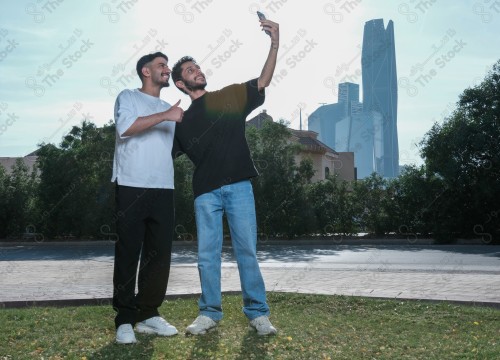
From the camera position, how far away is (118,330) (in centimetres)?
429

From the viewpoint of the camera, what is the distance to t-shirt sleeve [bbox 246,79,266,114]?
4.65 metres

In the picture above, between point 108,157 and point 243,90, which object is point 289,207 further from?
point 243,90

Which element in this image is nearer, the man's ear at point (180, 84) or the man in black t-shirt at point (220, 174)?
the man in black t-shirt at point (220, 174)

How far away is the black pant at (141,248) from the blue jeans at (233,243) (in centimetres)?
27

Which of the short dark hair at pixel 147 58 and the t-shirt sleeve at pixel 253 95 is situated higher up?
the short dark hair at pixel 147 58

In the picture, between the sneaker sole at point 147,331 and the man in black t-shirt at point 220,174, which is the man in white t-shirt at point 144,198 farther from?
the man in black t-shirt at point 220,174

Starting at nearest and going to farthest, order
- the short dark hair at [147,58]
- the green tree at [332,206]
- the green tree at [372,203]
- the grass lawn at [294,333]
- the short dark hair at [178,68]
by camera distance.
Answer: the grass lawn at [294,333], the short dark hair at [147,58], the short dark hair at [178,68], the green tree at [372,203], the green tree at [332,206]

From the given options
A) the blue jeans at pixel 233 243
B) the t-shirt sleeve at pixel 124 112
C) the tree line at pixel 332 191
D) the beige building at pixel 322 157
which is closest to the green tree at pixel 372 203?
the tree line at pixel 332 191

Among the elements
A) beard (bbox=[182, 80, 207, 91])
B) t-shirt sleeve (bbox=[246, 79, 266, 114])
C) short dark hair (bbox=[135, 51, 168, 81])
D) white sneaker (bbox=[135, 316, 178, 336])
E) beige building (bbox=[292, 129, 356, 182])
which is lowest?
white sneaker (bbox=[135, 316, 178, 336])

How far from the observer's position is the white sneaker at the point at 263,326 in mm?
4465

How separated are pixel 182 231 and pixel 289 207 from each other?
4043 mm

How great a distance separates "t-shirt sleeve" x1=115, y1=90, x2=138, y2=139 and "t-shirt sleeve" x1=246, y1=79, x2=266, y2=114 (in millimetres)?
850

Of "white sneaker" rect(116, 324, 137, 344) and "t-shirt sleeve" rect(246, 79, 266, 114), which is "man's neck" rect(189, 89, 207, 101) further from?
"white sneaker" rect(116, 324, 137, 344)

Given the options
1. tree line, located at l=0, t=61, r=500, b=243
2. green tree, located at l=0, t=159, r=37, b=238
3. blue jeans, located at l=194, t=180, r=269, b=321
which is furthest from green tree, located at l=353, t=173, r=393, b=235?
blue jeans, located at l=194, t=180, r=269, b=321
